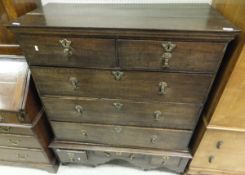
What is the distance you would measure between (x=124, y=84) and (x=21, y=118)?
655 millimetres

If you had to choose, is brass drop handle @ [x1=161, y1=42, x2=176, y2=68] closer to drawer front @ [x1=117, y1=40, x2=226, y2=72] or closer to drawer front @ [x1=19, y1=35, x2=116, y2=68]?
drawer front @ [x1=117, y1=40, x2=226, y2=72]

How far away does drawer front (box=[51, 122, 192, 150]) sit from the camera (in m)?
1.21

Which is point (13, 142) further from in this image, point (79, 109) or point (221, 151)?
point (221, 151)

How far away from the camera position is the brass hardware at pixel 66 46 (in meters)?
0.88

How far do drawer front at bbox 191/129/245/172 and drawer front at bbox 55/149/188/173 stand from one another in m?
0.13

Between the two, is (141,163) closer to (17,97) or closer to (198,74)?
(198,74)

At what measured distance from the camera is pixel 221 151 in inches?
48.5

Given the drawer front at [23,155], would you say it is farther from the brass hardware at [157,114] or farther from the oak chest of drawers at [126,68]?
the brass hardware at [157,114]

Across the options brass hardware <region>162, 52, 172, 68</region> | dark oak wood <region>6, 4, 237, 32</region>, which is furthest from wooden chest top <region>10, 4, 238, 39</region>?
brass hardware <region>162, 52, 172, 68</region>

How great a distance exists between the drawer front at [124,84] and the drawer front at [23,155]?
22.1 inches

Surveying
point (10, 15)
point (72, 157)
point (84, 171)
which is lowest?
point (84, 171)

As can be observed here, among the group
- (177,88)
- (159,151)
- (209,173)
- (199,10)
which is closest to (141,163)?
(159,151)

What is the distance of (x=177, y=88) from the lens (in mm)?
979

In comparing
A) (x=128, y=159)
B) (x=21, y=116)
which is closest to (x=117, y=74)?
(x=21, y=116)
